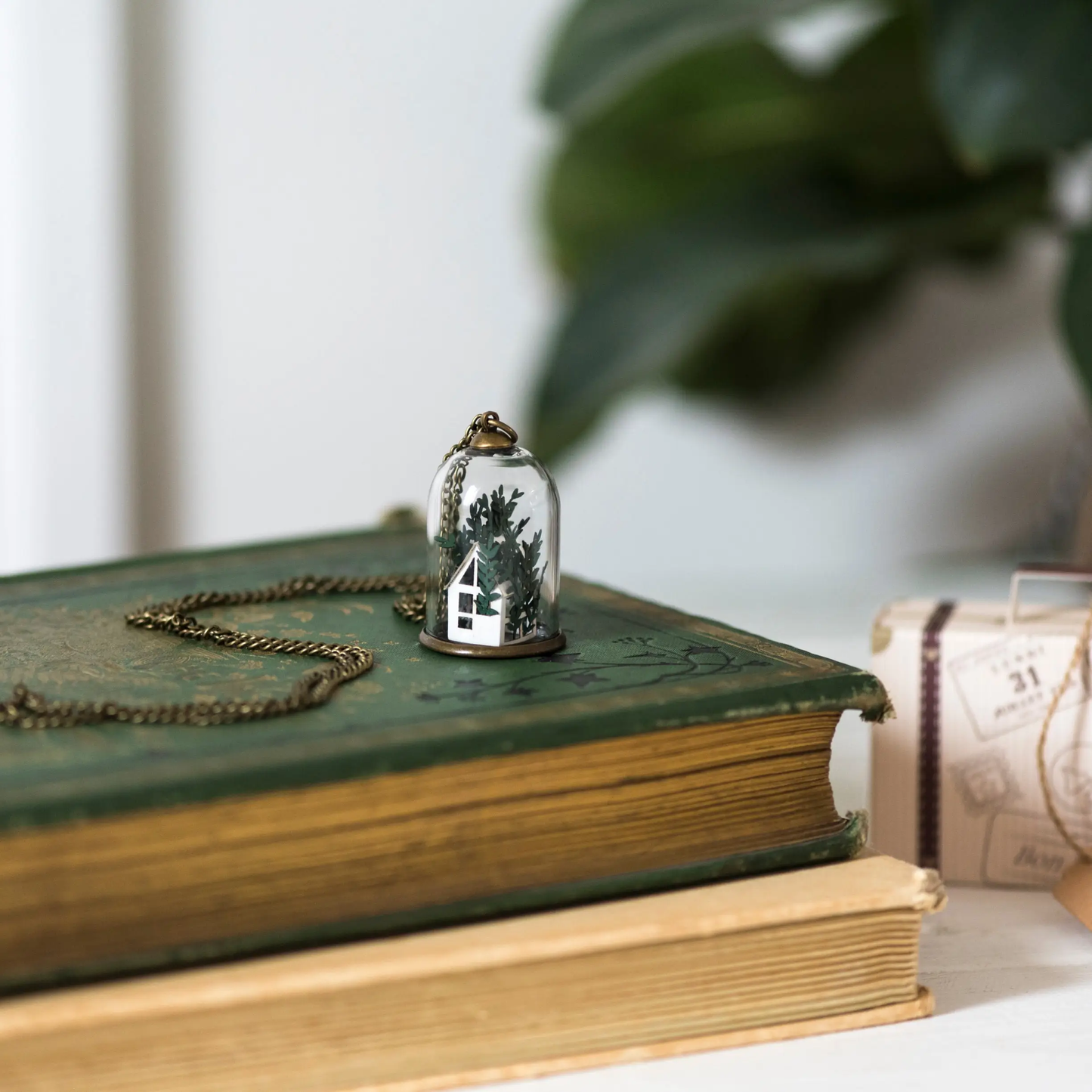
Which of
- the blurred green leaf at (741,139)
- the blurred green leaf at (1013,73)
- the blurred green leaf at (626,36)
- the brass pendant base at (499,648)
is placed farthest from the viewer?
the blurred green leaf at (741,139)

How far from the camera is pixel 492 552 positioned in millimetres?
597

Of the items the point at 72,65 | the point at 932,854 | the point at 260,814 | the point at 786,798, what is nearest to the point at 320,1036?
the point at 260,814

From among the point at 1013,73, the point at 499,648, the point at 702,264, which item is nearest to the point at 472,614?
the point at 499,648

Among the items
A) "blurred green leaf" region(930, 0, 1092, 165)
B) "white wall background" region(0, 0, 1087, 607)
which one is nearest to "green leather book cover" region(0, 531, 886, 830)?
"blurred green leaf" region(930, 0, 1092, 165)

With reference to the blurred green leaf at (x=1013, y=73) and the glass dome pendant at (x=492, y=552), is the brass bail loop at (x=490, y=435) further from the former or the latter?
the blurred green leaf at (x=1013, y=73)

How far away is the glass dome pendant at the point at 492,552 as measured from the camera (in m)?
0.58

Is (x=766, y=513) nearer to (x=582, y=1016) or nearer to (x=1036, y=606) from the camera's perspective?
(x=1036, y=606)

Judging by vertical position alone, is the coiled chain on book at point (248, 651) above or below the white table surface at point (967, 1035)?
above

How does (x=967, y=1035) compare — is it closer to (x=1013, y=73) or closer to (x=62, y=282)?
(x=1013, y=73)

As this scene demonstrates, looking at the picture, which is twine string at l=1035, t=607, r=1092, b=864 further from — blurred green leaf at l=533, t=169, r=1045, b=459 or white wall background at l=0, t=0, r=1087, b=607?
white wall background at l=0, t=0, r=1087, b=607

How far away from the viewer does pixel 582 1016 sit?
47 cm

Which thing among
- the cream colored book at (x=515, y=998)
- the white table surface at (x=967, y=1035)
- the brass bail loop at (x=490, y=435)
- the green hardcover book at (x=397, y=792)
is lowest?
the white table surface at (x=967, y=1035)

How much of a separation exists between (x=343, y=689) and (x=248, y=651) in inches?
3.2

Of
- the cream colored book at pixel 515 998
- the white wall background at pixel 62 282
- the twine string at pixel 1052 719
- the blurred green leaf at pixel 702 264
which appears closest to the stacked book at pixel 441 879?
the cream colored book at pixel 515 998
